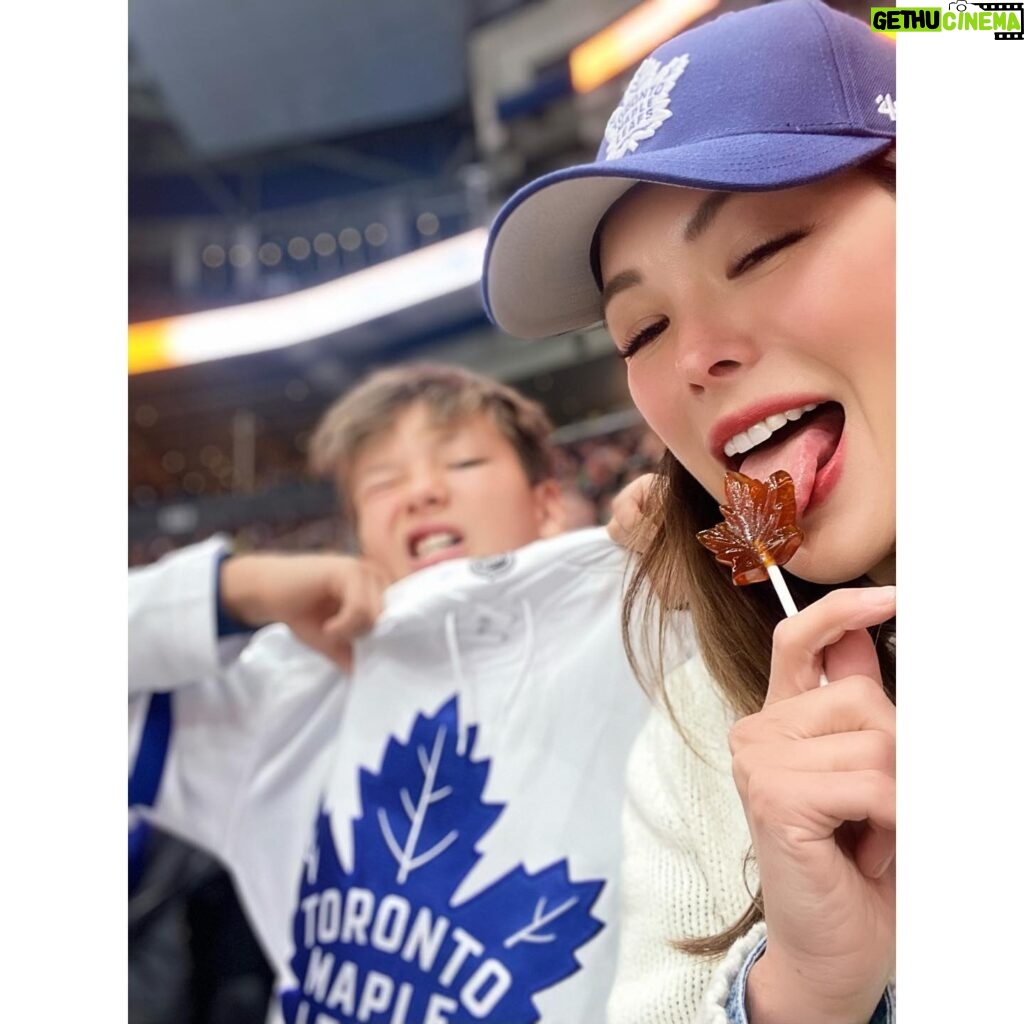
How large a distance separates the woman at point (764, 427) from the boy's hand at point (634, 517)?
0.09ft

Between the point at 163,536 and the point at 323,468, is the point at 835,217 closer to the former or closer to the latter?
the point at 323,468

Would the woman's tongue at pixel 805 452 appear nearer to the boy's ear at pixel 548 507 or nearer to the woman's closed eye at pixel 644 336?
the woman's closed eye at pixel 644 336

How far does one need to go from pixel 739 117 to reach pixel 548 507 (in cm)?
36

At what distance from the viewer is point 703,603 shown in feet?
1.65

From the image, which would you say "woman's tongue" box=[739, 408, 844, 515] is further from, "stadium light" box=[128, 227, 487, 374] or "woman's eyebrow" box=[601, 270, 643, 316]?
"stadium light" box=[128, 227, 487, 374]

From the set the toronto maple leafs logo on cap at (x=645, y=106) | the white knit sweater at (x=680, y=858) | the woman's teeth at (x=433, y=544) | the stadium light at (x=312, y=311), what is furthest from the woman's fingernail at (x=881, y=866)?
the stadium light at (x=312, y=311)

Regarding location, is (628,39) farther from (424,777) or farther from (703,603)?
(424,777)

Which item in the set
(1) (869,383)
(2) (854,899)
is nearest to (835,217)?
(1) (869,383)

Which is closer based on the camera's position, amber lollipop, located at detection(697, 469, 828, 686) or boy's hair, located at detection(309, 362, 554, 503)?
amber lollipop, located at detection(697, 469, 828, 686)

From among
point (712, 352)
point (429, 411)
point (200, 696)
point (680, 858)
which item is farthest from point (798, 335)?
point (200, 696)

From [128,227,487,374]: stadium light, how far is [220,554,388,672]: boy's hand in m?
0.22

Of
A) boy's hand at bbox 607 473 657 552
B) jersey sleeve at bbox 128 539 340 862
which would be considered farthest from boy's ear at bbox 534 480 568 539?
jersey sleeve at bbox 128 539 340 862

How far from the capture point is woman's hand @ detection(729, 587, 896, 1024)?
352 mm
